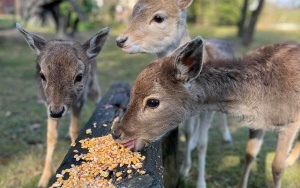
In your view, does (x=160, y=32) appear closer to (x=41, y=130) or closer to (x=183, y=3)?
(x=183, y=3)

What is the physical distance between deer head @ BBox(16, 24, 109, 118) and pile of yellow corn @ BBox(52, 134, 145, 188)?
716mm

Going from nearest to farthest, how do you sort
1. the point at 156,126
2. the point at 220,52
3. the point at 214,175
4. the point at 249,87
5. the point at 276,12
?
the point at 156,126 < the point at 249,87 < the point at 214,175 < the point at 220,52 < the point at 276,12

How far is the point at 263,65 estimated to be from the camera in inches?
166

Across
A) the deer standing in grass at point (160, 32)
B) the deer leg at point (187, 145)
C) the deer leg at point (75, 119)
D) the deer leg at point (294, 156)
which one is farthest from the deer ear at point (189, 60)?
the deer leg at point (294, 156)

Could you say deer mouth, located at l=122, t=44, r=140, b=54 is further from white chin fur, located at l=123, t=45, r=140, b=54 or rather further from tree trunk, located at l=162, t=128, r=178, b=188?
tree trunk, located at l=162, t=128, r=178, b=188

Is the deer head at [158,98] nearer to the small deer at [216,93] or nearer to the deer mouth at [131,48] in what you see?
the small deer at [216,93]

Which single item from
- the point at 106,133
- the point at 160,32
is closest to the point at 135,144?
the point at 106,133

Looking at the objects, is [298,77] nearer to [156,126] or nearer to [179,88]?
[179,88]

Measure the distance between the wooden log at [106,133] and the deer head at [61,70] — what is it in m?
0.41

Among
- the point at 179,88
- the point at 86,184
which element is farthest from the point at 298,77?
the point at 86,184

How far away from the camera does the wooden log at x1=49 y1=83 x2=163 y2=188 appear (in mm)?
3151

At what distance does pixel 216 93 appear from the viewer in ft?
13.0

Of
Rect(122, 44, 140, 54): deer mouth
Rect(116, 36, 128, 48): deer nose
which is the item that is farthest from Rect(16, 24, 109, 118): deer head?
Rect(122, 44, 140, 54): deer mouth

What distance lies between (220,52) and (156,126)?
2849 millimetres
